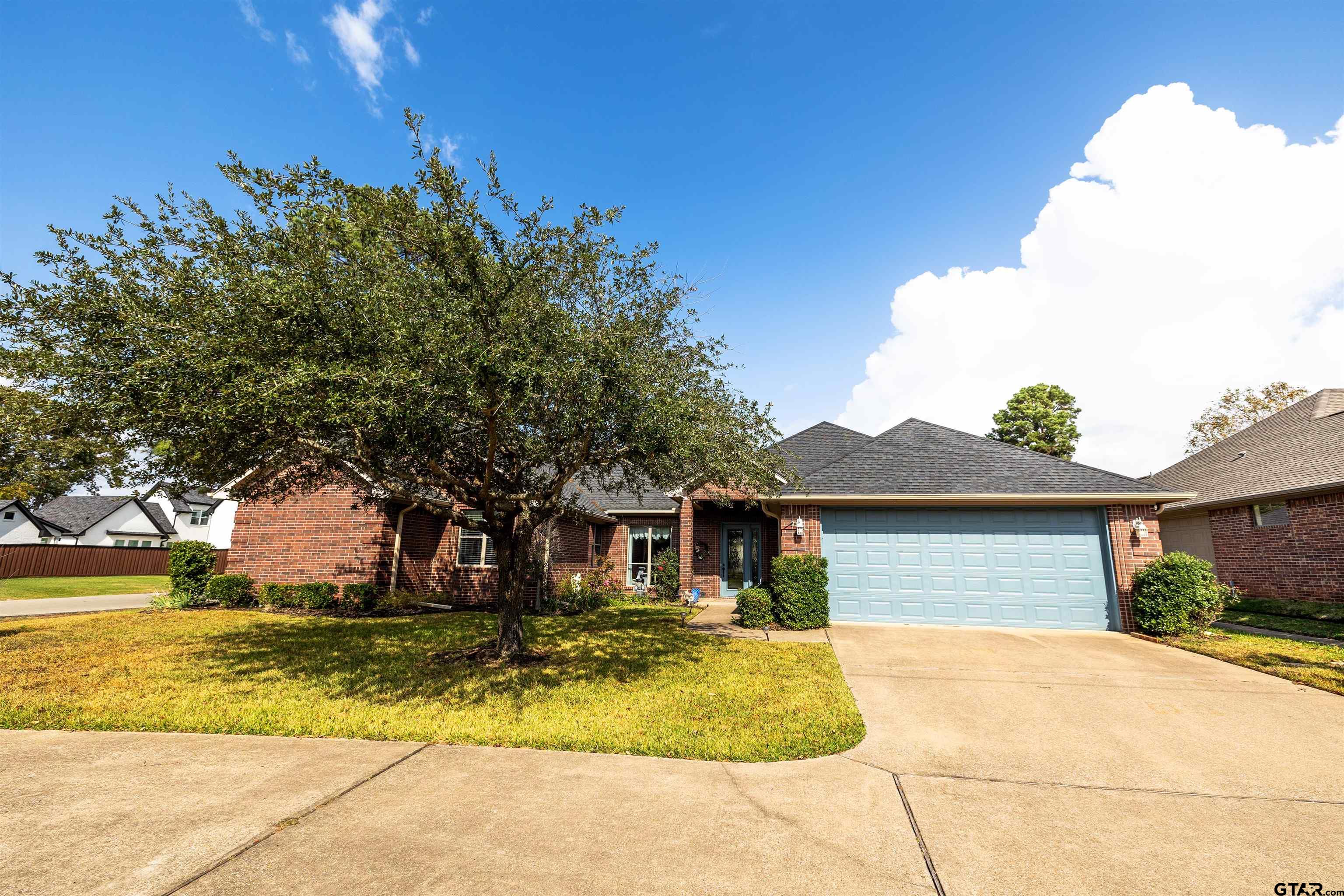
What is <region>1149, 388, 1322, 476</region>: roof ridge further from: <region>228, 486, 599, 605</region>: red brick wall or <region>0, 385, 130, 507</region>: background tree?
<region>0, 385, 130, 507</region>: background tree

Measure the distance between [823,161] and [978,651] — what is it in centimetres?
1033

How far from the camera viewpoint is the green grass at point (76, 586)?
61.6 feet

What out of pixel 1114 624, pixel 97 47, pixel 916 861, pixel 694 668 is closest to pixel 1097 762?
pixel 916 861

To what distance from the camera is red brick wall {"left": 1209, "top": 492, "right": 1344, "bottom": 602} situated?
12766 mm

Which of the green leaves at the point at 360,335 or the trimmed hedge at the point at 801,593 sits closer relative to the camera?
the green leaves at the point at 360,335

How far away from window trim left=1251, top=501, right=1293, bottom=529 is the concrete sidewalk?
1206 inches

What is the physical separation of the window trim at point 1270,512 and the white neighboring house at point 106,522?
58119mm

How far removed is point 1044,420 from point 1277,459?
18038mm

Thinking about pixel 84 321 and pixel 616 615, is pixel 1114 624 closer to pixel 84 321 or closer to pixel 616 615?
pixel 616 615

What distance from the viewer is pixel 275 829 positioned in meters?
3.40

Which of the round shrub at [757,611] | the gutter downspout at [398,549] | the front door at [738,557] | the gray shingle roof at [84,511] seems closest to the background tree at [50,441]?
the gutter downspout at [398,549]

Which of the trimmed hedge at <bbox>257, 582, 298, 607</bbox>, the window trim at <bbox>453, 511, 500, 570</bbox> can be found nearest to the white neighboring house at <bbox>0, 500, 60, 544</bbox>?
the trimmed hedge at <bbox>257, 582, 298, 607</bbox>

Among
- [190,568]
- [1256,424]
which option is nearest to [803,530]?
[190,568]

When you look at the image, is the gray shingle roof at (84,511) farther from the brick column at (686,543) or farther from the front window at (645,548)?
the brick column at (686,543)
